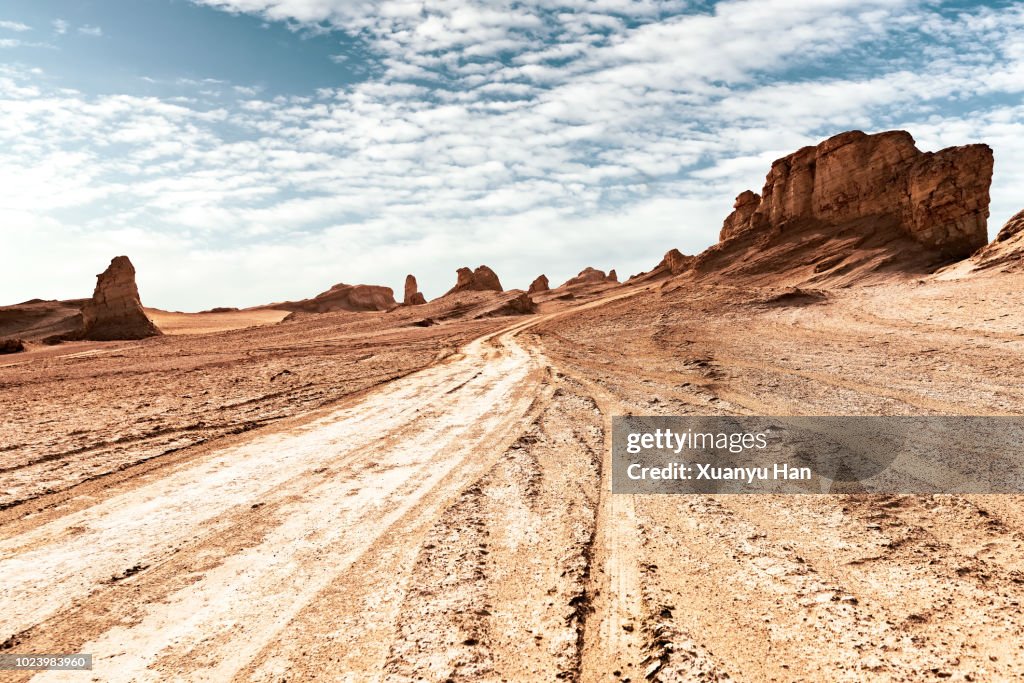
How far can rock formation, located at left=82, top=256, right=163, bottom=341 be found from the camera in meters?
29.8

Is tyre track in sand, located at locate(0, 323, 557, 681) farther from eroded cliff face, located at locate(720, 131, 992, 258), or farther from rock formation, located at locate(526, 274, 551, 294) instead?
rock formation, located at locate(526, 274, 551, 294)

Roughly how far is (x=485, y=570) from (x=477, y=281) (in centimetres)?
4740

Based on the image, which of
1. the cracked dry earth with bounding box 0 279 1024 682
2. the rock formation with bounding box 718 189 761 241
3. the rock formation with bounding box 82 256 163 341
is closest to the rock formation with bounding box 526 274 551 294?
the rock formation with bounding box 718 189 761 241

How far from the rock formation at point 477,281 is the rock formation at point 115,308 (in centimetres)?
2488

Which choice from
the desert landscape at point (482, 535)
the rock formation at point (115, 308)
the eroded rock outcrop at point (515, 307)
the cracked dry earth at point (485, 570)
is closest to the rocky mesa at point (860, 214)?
the eroded rock outcrop at point (515, 307)

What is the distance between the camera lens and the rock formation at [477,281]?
50.8 meters

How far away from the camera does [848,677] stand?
286 cm

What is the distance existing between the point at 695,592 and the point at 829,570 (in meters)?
1.02

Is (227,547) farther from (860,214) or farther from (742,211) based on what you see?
(742,211)

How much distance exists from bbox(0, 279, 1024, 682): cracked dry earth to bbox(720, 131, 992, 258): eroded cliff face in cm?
2513

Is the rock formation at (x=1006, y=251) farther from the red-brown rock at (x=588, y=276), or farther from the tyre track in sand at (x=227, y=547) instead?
the red-brown rock at (x=588, y=276)

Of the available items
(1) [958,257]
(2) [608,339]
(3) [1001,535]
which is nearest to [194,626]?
(3) [1001,535]

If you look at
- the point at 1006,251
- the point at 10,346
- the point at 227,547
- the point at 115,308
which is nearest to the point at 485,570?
the point at 227,547

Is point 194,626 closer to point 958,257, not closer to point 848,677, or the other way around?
point 848,677
